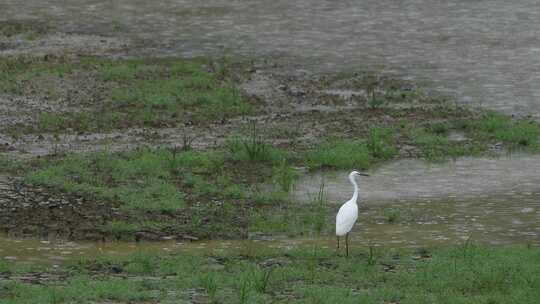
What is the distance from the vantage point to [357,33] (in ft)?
90.1

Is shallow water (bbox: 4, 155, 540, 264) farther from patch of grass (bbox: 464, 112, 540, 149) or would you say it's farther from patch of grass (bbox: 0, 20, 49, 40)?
patch of grass (bbox: 0, 20, 49, 40)

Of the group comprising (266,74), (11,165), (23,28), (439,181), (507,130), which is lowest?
(439,181)

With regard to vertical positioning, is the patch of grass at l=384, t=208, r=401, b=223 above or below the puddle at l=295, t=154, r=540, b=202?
above

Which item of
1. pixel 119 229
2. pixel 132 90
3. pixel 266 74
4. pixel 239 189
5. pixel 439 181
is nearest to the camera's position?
pixel 119 229

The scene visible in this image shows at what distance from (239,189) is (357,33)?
12045 millimetres

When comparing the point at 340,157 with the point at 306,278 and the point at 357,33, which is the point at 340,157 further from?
the point at 357,33

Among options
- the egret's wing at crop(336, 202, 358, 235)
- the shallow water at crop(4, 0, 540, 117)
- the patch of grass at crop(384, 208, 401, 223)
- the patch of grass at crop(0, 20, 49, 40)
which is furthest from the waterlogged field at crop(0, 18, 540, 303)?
the patch of grass at crop(0, 20, 49, 40)

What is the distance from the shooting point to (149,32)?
27.7 meters

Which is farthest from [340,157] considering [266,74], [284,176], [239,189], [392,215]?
[266,74]

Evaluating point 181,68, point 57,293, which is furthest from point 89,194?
point 181,68

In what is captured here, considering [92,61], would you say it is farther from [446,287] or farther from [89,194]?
[446,287]

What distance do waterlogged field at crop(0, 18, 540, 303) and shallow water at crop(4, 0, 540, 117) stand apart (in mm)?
1173

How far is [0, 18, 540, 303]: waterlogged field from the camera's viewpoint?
11984mm

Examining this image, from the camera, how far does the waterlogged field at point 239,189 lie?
39.3 ft
